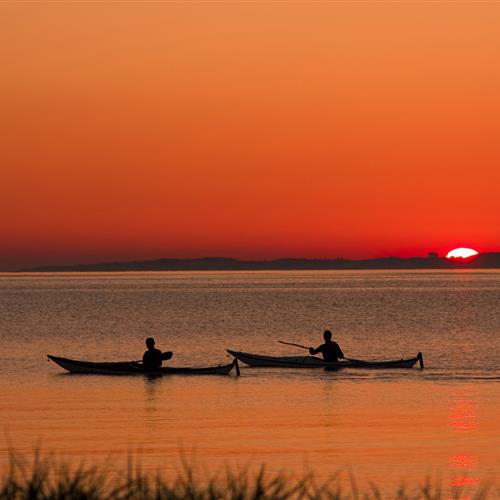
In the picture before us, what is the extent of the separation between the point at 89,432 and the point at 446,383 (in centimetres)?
1890

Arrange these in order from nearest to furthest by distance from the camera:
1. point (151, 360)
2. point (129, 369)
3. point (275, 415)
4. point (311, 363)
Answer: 1. point (275, 415)
2. point (151, 360)
3. point (129, 369)
4. point (311, 363)

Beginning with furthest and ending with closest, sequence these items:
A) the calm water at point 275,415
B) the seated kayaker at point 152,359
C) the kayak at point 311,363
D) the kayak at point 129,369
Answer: the kayak at point 311,363, the kayak at point 129,369, the seated kayaker at point 152,359, the calm water at point 275,415

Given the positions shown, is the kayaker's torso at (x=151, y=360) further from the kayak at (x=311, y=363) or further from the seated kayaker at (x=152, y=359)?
the kayak at (x=311, y=363)

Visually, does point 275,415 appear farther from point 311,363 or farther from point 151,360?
point 311,363

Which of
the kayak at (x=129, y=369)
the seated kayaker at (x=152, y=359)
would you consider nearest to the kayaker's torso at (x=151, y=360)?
the seated kayaker at (x=152, y=359)

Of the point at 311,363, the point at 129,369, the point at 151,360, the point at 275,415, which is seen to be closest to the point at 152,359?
the point at 151,360

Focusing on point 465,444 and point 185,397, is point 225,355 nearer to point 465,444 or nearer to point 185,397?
point 185,397

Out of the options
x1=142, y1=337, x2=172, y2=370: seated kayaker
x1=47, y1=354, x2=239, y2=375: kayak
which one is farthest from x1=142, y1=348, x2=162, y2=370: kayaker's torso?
x1=47, y1=354, x2=239, y2=375: kayak

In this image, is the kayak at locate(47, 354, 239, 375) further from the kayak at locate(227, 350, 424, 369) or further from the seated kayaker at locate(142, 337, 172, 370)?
the kayak at locate(227, 350, 424, 369)

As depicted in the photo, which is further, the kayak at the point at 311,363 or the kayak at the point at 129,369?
the kayak at the point at 311,363

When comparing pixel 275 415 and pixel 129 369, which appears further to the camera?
pixel 129 369

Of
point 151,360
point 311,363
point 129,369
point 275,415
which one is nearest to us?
point 275,415

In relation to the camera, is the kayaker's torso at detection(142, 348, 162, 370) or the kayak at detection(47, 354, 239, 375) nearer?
the kayaker's torso at detection(142, 348, 162, 370)

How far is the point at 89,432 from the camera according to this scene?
3111cm
